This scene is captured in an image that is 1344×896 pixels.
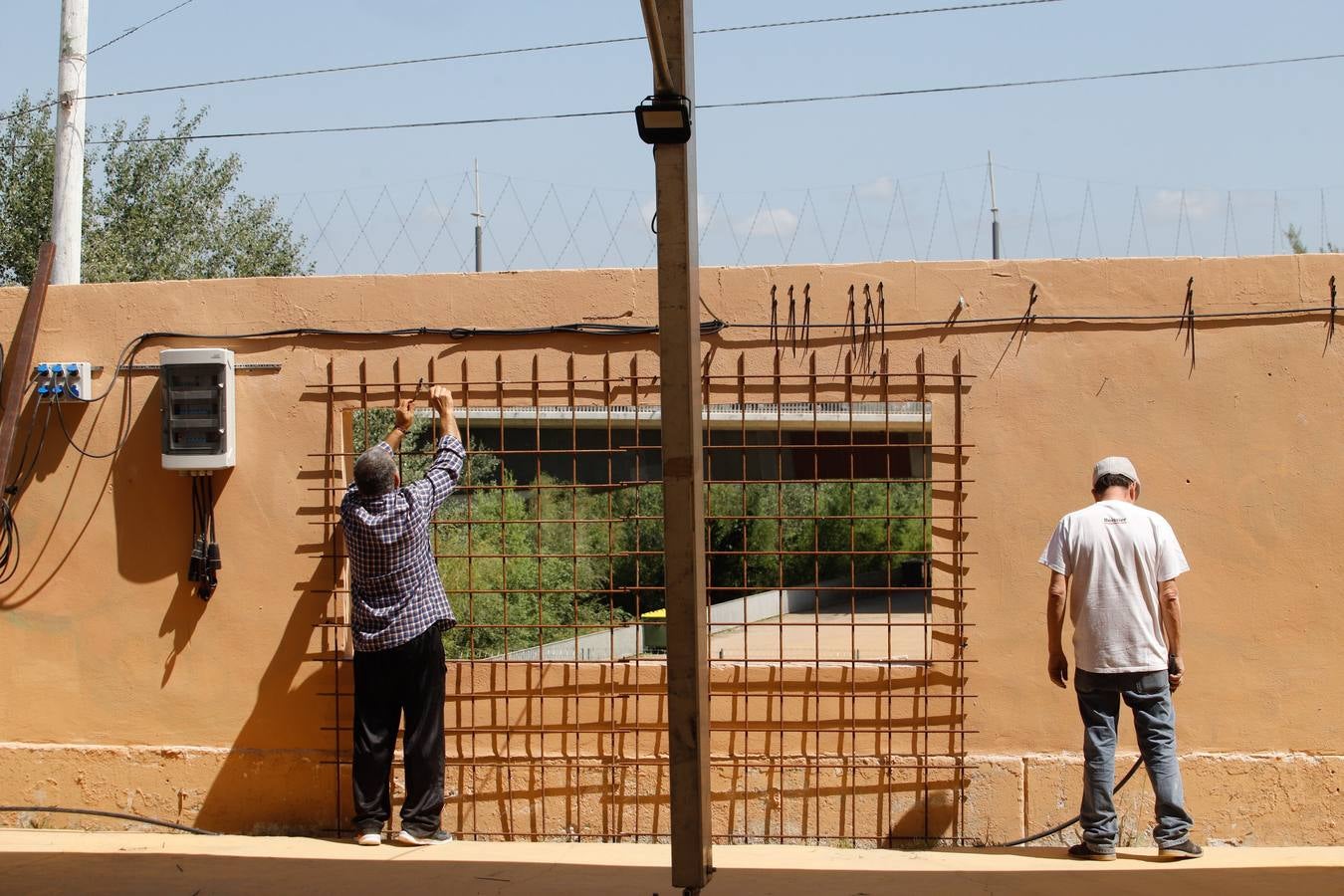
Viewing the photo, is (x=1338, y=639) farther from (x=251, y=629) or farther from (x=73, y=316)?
(x=73, y=316)

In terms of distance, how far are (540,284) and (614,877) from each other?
8.66ft

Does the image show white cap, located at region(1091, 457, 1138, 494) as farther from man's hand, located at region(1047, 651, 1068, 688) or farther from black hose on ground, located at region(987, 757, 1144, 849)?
black hose on ground, located at region(987, 757, 1144, 849)

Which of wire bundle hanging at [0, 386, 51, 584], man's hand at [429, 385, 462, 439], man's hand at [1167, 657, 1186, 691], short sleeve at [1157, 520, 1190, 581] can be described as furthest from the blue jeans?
wire bundle hanging at [0, 386, 51, 584]

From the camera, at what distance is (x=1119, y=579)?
475 cm

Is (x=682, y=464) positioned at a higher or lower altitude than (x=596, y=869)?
higher

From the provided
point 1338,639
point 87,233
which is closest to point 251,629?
point 1338,639

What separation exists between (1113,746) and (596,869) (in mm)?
2070

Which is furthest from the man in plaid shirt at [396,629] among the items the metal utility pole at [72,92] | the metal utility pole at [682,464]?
the metal utility pole at [72,92]

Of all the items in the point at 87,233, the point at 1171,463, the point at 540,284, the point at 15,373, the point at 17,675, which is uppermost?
the point at 87,233

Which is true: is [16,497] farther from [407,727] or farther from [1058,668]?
[1058,668]

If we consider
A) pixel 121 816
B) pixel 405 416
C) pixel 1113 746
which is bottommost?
pixel 121 816

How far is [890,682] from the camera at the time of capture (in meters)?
5.59

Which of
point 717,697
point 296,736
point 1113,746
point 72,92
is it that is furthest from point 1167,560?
point 72,92

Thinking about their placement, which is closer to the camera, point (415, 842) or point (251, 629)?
point (415, 842)
